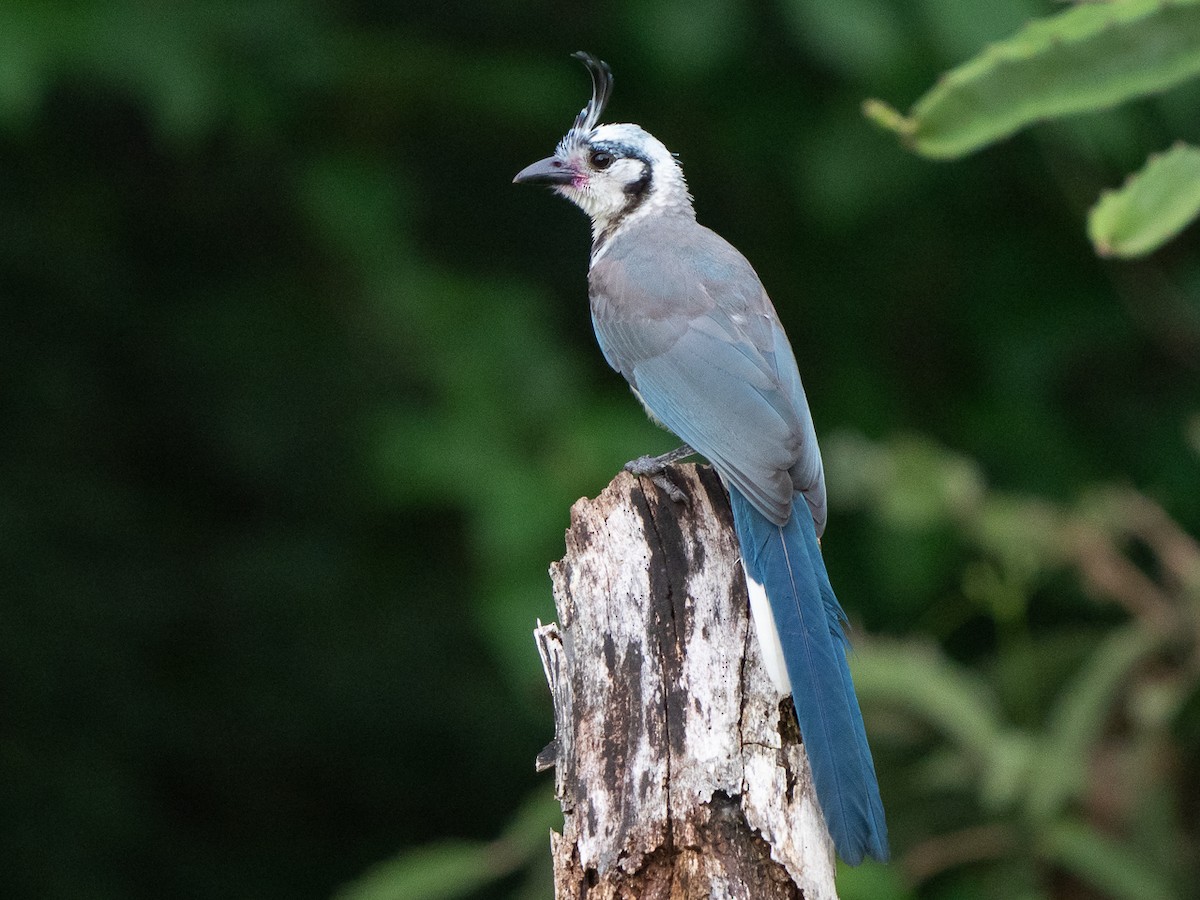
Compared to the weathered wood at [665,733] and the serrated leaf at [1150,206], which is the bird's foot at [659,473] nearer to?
the weathered wood at [665,733]

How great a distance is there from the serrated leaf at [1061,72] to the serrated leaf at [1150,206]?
18 cm

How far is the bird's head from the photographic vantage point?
466 cm

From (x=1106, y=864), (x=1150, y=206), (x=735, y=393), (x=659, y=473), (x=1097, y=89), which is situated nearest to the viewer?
(x=1150, y=206)

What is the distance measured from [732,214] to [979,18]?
1858mm

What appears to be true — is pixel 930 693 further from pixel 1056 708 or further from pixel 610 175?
pixel 610 175

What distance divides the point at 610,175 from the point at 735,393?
1.29 meters

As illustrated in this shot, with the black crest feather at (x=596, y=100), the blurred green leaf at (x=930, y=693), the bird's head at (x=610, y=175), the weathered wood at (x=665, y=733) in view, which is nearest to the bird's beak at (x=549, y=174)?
the bird's head at (x=610, y=175)

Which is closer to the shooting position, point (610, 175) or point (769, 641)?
point (769, 641)

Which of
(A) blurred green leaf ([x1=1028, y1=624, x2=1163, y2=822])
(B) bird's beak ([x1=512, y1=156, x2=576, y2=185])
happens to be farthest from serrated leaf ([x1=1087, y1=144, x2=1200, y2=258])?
(B) bird's beak ([x1=512, y1=156, x2=576, y2=185])

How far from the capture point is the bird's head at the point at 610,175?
4664mm

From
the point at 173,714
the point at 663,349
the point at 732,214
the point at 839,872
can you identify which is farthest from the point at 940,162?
the point at 173,714

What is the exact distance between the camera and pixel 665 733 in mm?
2676

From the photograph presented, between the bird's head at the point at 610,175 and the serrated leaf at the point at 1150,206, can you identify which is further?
the bird's head at the point at 610,175

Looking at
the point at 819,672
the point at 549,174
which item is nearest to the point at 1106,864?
the point at 819,672
